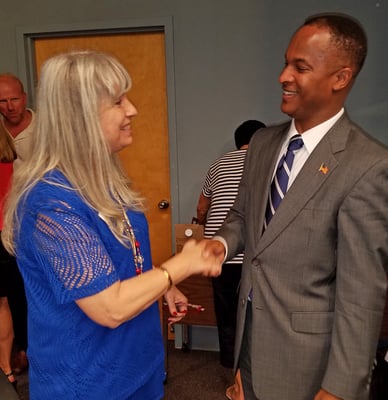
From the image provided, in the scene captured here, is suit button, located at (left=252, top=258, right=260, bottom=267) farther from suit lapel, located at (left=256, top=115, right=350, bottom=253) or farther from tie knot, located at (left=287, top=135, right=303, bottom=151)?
tie knot, located at (left=287, top=135, right=303, bottom=151)

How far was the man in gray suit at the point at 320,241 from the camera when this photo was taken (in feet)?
3.63

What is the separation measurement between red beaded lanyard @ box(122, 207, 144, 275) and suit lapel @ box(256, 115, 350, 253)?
398 millimetres

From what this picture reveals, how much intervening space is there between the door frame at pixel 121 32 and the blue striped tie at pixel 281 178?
1.78 m

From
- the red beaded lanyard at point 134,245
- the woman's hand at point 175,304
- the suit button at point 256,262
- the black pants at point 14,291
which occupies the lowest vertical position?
the black pants at point 14,291

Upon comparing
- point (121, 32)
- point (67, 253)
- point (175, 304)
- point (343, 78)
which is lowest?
point (175, 304)

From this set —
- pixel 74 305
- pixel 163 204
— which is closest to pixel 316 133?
pixel 74 305

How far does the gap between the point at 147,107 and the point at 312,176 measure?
7.08 ft

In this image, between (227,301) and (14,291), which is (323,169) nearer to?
(227,301)

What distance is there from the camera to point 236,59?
2.86 meters

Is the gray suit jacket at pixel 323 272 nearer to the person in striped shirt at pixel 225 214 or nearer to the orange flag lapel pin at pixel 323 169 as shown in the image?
the orange flag lapel pin at pixel 323 169

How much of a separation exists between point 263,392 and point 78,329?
0.63 m

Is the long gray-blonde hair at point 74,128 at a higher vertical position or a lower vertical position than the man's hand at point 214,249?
higher

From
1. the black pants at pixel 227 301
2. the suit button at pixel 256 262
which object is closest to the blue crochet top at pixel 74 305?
the suit button at pixel 256 262

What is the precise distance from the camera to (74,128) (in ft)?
3.53
